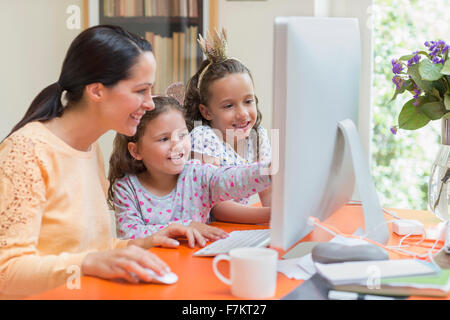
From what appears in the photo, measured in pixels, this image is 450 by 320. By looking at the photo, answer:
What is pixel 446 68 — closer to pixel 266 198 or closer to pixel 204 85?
pixel 266 198

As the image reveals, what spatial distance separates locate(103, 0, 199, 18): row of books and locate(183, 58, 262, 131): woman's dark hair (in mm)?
998

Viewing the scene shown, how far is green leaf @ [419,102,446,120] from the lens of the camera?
3.95 ft

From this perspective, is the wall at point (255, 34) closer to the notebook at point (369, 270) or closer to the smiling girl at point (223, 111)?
the smiling girl at point (223, 111)

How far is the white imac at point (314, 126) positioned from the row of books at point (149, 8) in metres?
1.70

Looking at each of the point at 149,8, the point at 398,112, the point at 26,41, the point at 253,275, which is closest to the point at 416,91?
the point at 253,275

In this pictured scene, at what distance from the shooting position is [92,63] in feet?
3.62

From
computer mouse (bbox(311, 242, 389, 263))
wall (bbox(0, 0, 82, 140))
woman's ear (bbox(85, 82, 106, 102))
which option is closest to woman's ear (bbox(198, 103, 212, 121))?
woman's ear (bbox(85, 82, 106, 102))

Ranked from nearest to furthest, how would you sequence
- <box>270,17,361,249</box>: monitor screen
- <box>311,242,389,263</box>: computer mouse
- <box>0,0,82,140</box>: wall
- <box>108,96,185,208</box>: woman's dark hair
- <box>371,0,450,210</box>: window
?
<box>270,17,361,249</box>: monitor screen → <box>311,242,389,263</box>: computer mouse → <box>108,96,185,208</box>: woman's dark hair → <box>371,0,450,210</box>: window → <box>0,0,82,140</box>: wall

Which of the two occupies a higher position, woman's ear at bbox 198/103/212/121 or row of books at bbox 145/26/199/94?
row of books at bbox 145/26/199/94

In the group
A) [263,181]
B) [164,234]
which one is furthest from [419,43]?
[164,234]

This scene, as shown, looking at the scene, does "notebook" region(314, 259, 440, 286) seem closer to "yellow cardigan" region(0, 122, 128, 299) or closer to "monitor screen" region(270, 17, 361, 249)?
Result: "monitor screen" region(270, 17, 361, 249)

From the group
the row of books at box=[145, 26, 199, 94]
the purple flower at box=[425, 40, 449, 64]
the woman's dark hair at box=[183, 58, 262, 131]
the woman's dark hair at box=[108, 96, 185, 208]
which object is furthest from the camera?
the row of books at box=[145, 26, 199, 94]

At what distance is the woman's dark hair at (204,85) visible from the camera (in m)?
1.74

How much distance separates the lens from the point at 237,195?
1349 mm
